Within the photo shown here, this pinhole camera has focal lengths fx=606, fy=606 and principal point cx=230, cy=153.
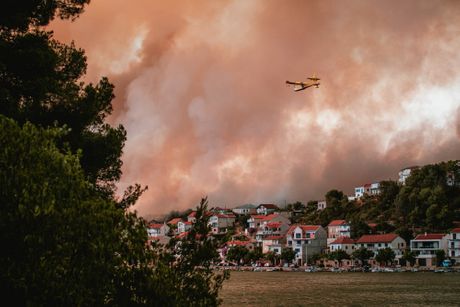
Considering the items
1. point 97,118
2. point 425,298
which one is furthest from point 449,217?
point 97,118

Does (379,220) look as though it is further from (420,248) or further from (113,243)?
(113,243)

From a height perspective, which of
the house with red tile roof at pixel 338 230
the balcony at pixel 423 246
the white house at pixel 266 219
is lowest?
the balcony at pixel 423 246

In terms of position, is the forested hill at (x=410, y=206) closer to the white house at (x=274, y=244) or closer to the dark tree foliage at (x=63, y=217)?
the white house at (x=274, y=244)

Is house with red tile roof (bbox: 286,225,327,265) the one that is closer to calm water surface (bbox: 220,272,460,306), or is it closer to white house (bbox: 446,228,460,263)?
white house (bbox: 446,228,460,263)

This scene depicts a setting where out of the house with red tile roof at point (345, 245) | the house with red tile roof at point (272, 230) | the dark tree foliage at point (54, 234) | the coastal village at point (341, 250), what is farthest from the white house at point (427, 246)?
the dark tree foliage at point (54, 234)

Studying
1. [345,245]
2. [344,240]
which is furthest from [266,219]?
[345,245]

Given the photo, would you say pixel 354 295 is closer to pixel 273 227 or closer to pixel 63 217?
pixel 63 217
